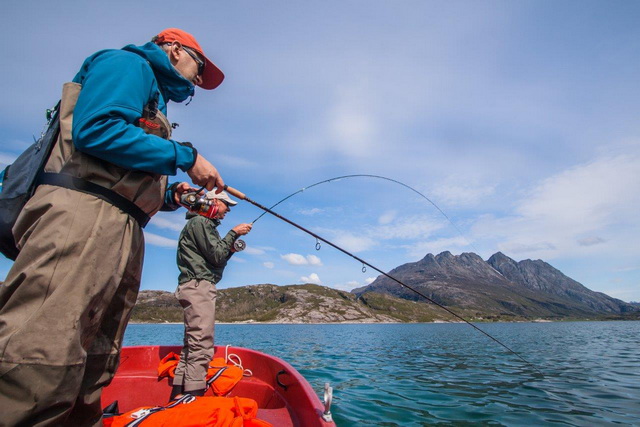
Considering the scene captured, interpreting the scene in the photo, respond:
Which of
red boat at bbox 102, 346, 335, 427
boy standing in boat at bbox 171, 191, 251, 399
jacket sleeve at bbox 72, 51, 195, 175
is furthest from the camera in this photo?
boy standing in boat at bbox 171, 191, 251, 399

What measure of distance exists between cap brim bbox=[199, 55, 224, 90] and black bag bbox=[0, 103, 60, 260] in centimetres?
155

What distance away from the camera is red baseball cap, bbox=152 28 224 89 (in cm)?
277

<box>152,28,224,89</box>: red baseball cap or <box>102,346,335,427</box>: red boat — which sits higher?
<box>152,28,224,89</box>: red baseball cap

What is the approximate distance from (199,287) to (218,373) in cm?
153

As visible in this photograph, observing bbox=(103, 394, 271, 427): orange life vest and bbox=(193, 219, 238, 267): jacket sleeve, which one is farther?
bbox=(193, 219, 238, 267): jacket sleeve

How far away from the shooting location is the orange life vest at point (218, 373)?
201 inches

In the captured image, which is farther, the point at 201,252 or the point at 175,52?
the point at 201,252

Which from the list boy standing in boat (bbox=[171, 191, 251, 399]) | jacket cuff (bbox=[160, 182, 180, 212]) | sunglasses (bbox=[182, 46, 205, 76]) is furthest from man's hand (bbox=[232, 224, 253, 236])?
sunglasses (bbox=[182, 46, 205, 76])

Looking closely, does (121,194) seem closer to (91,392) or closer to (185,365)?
(91,392)

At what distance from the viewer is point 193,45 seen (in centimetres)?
286

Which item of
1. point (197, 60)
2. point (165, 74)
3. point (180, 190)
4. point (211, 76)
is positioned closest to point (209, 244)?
point (180, 190)

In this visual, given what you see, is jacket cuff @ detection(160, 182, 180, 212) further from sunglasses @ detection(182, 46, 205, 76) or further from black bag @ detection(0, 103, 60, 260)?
black bag @ detection(0, 103, 60, 260)

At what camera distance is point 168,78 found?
2.52 metres

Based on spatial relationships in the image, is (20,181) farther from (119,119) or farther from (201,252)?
(201,252)
